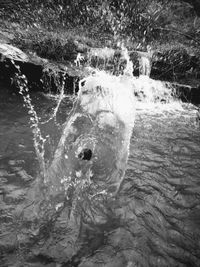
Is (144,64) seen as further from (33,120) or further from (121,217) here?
(121,217)

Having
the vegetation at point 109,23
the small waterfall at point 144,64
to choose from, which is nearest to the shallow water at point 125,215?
the small waterfall at point 144,64

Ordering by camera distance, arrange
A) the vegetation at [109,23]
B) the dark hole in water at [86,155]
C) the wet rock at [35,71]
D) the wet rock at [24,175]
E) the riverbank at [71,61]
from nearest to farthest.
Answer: the wet rock at [24,175] < the dark hole in water at [86,155] < the wet rock at [35,71] < the riverbank at [71,61] < the vegetation at [109,23]

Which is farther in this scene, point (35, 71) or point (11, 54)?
point (35, 71)

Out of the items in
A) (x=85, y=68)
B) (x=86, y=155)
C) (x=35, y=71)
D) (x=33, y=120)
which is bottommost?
(x=86, y=155)

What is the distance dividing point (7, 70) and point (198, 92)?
704 centimetres

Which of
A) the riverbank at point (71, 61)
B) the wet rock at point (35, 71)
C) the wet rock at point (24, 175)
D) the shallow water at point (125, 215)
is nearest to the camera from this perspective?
the shallow water at point (125, 215)

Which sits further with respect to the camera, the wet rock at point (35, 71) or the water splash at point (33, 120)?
the wet rock at point (35, 71)

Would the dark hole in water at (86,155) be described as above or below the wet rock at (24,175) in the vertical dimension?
above

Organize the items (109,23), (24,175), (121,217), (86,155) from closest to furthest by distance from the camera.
Result: (121,217)
(24,175)
(86,155)
(109,23)

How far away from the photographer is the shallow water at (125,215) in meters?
2.64

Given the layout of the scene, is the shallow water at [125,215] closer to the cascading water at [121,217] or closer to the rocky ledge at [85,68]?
the cascading water at [121,217]

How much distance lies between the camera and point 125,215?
323 cm

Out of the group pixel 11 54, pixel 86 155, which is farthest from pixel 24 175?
pixel 11 54

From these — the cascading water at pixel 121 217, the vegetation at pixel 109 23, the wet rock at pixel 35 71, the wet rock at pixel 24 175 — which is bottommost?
the cascading water at pixel 121 217
